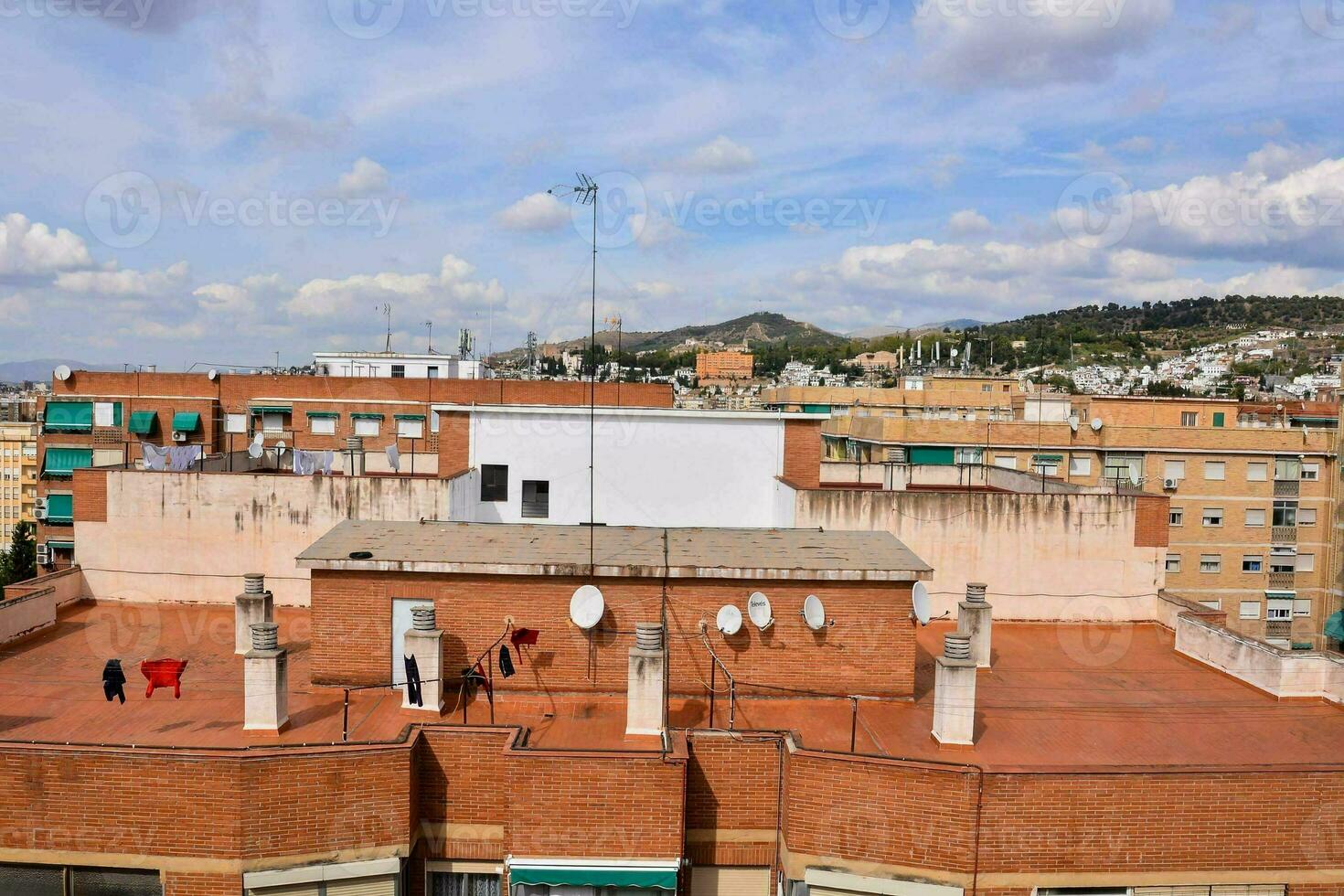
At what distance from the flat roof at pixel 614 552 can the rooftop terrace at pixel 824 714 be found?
1806 mm

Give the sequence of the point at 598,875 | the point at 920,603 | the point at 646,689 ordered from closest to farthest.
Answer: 1. the point at 598,875
2. the point at 646,689
3. the point at 920,603

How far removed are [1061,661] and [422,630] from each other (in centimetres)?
1132

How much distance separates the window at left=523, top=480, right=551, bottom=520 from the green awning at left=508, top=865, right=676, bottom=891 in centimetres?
1289

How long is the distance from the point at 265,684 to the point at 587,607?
14.0 feet

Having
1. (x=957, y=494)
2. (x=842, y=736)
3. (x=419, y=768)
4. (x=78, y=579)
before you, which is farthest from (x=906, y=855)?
(x=78, y=579)

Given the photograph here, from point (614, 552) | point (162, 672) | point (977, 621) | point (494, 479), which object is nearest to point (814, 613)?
point (614, 552)

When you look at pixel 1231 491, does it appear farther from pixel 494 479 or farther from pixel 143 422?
pixel 143 422

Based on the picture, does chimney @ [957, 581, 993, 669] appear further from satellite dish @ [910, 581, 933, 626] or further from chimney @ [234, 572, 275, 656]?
chimney @ [234, 572, 275, 656]

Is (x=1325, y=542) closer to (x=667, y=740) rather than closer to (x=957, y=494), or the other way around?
(x=957, y=494)

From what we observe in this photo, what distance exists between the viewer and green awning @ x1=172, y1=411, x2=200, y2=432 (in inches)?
1848

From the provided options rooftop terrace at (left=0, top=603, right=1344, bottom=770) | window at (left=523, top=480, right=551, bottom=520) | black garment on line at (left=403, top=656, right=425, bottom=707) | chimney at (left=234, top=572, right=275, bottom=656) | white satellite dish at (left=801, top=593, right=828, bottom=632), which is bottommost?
rooftop terrace at (left=0, top=603, right=1344, bottom=770)

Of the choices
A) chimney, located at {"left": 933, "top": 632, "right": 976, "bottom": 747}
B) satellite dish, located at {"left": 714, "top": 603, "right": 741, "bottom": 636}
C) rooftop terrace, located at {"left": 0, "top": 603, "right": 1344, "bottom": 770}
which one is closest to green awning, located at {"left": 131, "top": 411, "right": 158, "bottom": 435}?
rooftop terrace, located at {"left": 0, "top": 603, "right": 1344, "bottom": 770}

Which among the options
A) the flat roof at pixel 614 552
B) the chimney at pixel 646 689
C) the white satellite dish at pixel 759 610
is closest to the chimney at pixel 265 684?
the flat roof at pixel 614 552

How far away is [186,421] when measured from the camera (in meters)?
46.9
